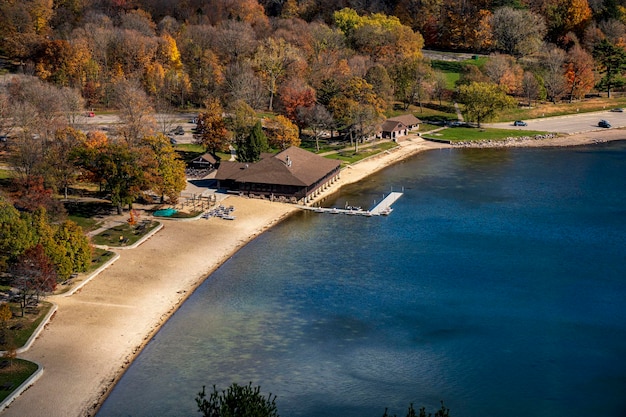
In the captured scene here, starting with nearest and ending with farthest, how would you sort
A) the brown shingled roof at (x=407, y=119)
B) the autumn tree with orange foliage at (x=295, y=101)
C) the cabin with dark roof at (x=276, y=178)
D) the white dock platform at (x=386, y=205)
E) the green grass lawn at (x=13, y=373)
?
the green grass lawn at (x=13, y=373), the white dock platform at (x=386, y=205), the cabin with dark roof at (x=276, y=178), the autumn tree with orange foliage at (x=295, y=101), the brown shingled roof at (x=407, y=119)

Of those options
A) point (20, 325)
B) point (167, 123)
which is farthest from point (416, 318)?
point (167, 123)

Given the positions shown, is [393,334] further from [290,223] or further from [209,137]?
[209,137]

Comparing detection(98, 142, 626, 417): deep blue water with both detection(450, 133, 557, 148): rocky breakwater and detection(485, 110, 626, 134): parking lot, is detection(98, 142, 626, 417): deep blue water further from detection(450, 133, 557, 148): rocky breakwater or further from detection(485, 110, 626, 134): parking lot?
detection(485, 110, 626, 134): parking lot

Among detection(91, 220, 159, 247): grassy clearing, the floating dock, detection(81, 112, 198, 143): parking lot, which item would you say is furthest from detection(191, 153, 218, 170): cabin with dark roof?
detection(91, 220, 159, 247): grassy clearing

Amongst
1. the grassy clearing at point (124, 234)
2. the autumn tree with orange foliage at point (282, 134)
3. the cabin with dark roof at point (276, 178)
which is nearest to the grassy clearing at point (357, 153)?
the autumn tree with orange foliage at point (282, 134)

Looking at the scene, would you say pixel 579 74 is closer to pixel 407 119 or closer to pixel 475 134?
pixel 475 134

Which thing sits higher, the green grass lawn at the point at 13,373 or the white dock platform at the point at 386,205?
the white dock platform at the point at 386,205

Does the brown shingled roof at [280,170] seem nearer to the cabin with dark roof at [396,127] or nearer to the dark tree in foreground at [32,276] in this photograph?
the cabin with dark roof at [396,127]

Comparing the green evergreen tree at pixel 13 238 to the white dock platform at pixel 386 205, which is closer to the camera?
the green evergreen tree at pixel 13 238
